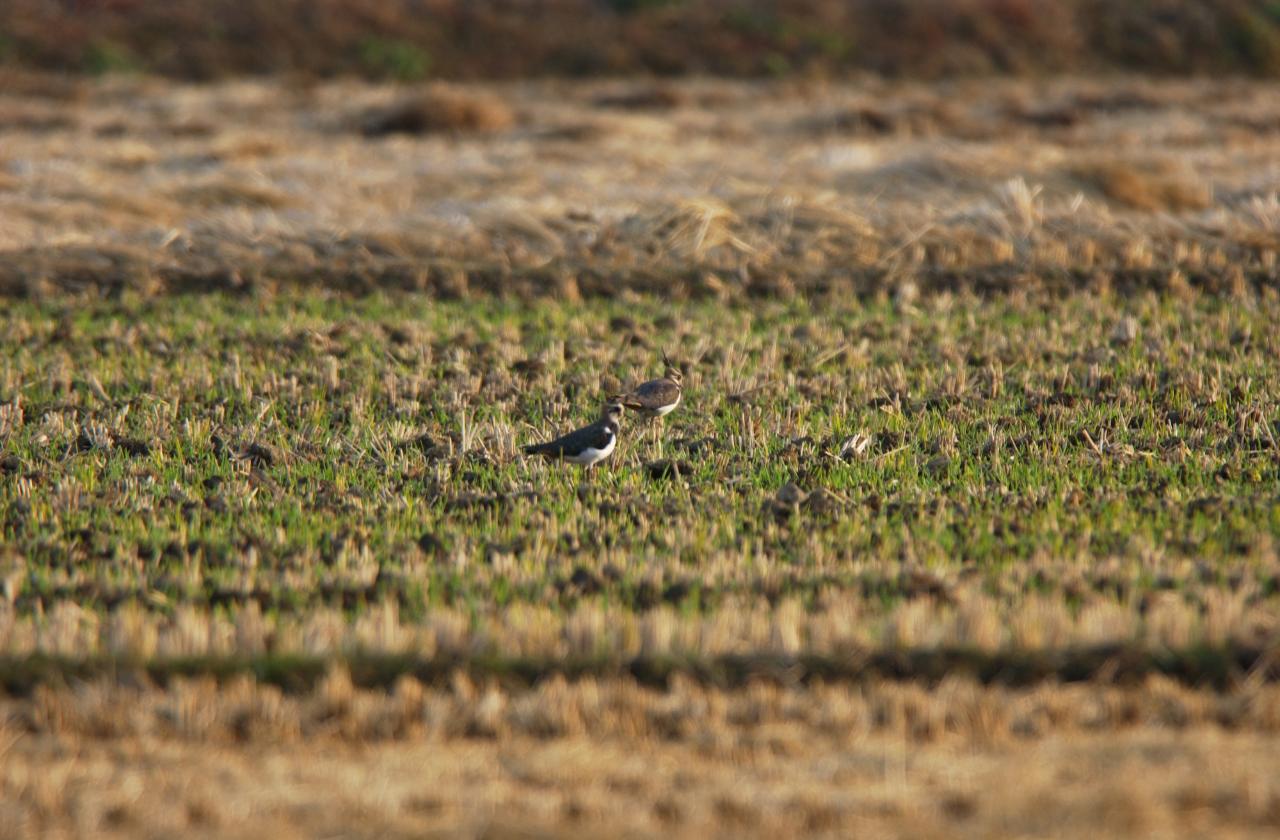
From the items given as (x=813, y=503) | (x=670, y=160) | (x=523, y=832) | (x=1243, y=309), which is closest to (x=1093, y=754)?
(x=523, y=832)

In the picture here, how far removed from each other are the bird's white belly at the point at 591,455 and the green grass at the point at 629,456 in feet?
0.36

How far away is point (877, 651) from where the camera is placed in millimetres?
5645

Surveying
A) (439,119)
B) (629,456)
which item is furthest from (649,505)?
(439,119)

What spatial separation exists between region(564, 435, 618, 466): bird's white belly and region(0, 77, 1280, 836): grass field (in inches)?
7.3

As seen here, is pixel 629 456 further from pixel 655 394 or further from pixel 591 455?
pixel 655 394

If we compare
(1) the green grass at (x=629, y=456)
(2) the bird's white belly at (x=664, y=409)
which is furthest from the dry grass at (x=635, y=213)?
(2) the bird's white belly at (x=664, y=409)

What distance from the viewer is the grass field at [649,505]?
4.81 meters

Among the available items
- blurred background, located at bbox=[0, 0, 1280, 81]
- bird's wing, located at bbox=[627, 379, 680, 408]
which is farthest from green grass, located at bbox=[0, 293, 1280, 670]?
blurred background, located at bbox=[0, 0, 1280, 81]

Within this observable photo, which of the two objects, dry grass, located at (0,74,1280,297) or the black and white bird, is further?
dry grass, located at (0,74,1280,297)

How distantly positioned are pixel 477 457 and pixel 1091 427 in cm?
383

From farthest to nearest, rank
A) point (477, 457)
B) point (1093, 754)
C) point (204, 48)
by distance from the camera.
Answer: point (204, 48) < point (477, 457) < point (1093, 754)

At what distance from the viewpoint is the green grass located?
21.6 ft

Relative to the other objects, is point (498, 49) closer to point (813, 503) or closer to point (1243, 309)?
point (1243, 309)

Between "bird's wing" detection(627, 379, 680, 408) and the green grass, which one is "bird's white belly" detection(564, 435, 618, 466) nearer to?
the green grass
